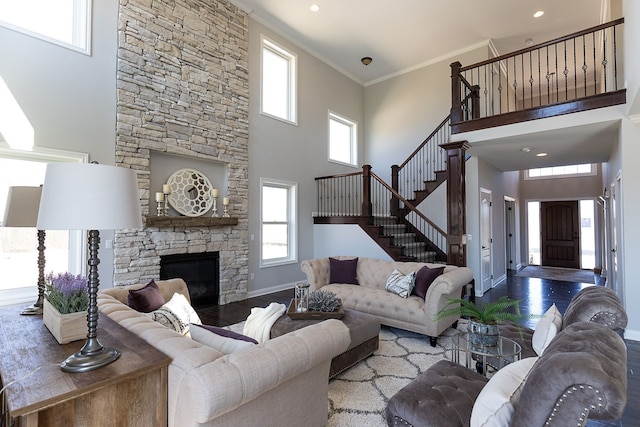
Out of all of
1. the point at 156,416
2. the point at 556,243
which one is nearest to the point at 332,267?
the point at 156,416

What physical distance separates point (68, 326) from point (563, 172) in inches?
476

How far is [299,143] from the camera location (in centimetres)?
706

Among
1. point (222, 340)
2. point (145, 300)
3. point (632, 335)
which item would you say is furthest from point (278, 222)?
point (632, 335)

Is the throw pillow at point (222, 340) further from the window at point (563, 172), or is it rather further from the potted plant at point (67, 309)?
the window at point (563, 172)

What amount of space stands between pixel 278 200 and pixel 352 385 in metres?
4.58

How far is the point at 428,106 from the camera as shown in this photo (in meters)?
7.77

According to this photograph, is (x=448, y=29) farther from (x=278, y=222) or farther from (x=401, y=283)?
(x=401, y=283)

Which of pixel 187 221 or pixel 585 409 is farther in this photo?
pixel 187 221

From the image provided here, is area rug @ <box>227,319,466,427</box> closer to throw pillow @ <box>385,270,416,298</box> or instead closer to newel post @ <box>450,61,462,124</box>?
throw pillow @ <box>385,270,416,298</box>

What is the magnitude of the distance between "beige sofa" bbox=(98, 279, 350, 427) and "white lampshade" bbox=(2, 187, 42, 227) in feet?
2.63

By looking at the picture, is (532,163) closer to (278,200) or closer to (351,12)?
(351,12)

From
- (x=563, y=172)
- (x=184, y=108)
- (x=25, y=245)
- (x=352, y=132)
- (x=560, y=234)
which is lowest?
(x=560, y=234)

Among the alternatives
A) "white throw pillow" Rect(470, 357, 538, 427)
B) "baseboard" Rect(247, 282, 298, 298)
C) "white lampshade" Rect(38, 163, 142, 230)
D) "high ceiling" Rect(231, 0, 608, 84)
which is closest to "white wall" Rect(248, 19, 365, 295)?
"baseboard" Rect(247, 282, 298, 298)

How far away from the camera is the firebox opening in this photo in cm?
490
